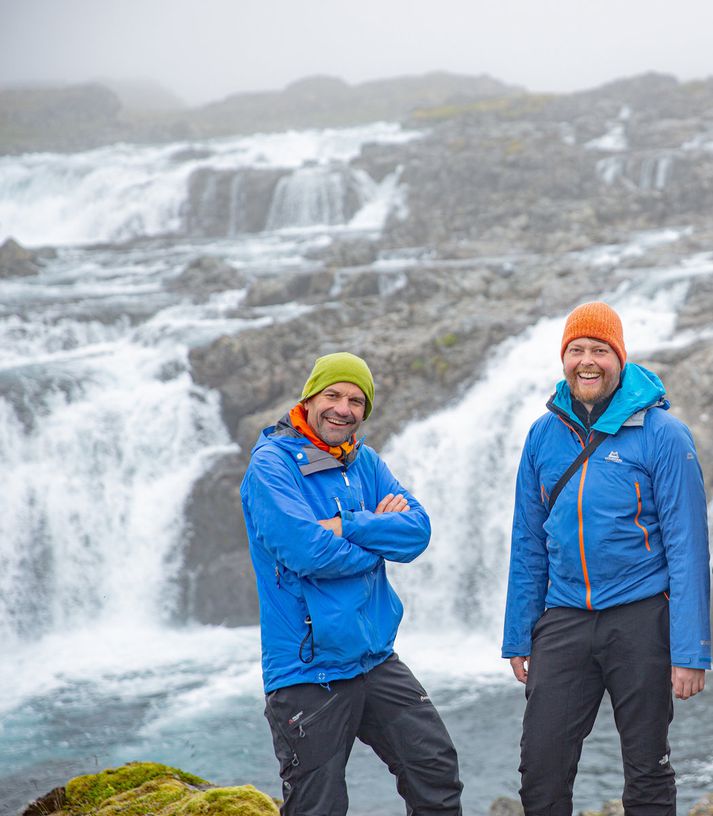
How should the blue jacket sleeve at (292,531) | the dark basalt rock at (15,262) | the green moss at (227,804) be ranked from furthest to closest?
1. the dark basalt rock at (15,262)
2. the green moss at (227,804)
3. the blue jacket sleeve at (292,531)

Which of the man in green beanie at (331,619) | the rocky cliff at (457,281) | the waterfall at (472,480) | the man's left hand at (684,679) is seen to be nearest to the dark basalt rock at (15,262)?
the rocky cliff at (457,281)

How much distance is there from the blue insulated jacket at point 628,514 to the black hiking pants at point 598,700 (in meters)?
0.12

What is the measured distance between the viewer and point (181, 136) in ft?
225

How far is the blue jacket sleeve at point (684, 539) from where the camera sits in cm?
415

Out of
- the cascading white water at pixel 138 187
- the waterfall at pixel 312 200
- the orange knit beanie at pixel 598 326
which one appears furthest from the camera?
the cascading white water at pixel 138 187

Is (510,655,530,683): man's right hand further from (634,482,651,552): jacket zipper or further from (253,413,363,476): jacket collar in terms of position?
(253,413,363,476): jacket collar

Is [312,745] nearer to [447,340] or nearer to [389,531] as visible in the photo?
[389,531]

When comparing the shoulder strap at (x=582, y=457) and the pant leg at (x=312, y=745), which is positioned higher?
the shoulder strap at (x=582, y=457)

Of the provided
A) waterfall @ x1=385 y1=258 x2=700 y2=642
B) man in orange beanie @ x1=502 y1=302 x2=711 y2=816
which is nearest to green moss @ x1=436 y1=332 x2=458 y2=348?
waterfall @ x1=385 y1=258 x2=700 y2=642

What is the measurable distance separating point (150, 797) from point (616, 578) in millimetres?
2924

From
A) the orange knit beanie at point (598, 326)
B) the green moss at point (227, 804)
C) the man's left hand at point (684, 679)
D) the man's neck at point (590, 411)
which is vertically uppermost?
the orange knit beanie at point (598, 326)

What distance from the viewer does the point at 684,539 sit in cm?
421

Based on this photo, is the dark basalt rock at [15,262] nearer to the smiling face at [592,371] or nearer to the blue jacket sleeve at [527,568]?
the blue jacket sleeve at [527,568]

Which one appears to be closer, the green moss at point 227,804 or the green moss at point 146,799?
the green moss at point 227,804
